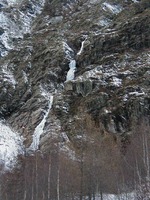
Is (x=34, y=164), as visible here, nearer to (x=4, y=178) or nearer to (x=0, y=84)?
(x=4, y=178)

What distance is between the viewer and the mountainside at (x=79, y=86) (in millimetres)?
50438

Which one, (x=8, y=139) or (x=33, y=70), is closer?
(x=8, y=139)

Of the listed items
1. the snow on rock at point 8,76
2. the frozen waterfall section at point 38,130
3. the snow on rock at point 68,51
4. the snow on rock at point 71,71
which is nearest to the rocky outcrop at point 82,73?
the snow on rock at point 8,76

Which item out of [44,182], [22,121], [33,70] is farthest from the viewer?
[33,70]

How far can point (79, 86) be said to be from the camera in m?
86.7

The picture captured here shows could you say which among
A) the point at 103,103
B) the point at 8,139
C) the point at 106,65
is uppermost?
the point at 106,65

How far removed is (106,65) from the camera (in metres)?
92.3

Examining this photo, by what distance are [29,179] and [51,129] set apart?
28.0 m

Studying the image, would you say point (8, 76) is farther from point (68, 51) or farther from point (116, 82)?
point (116, 82)

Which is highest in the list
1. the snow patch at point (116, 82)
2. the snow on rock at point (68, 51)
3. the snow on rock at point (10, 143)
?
the snow on rock at point (68, 51)

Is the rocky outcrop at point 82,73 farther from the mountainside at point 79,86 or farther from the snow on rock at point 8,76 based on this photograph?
the mountainside at point 79,86

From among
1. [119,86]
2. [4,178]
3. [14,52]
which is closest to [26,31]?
[14,52]

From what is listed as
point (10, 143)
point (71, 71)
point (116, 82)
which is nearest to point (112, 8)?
point (71, 71)

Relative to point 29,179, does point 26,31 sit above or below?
above
